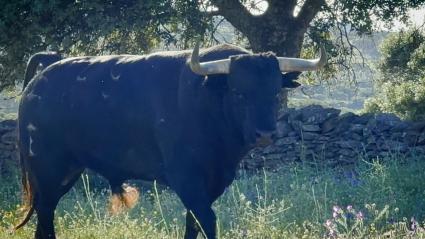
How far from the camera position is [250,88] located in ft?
21.0

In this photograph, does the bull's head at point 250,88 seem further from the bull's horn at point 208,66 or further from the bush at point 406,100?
the bush at point 406,100

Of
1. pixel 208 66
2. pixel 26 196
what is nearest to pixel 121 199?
pixel 26 196

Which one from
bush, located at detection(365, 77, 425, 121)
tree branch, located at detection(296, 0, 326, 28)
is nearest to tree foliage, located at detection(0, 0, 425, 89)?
tree branch, located at detection(296, 0, 326, 28)

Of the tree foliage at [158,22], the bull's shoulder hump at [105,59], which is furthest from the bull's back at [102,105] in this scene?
the tree foliage at [158,22]

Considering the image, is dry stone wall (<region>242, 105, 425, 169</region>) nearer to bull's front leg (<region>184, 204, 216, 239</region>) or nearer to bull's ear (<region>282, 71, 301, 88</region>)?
bull's ear (<region>282, 71, 301, 88</region>)

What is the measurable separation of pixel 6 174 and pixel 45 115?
27.0ft

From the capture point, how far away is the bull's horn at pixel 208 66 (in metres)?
6.34

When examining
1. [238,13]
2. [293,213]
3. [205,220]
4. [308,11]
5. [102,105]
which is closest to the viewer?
[205,220]

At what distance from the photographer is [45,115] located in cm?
759

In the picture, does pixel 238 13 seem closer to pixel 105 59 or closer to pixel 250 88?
pixel 105 59

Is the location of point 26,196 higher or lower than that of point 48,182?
lower

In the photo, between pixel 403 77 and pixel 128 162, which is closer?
pixel 128 162

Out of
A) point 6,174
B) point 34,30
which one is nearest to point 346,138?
point 6,174

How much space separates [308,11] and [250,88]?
44.3 ft
